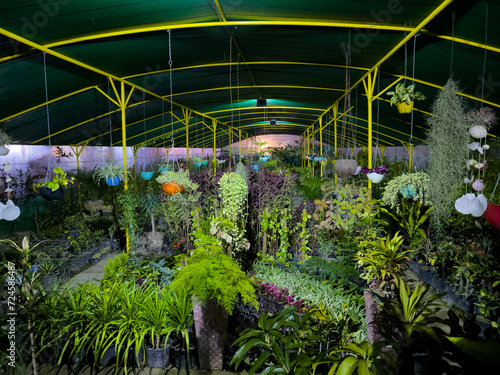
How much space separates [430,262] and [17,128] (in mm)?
8309

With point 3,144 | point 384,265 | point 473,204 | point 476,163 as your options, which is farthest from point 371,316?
point 3,144

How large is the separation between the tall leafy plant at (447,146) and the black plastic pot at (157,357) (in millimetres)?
3111

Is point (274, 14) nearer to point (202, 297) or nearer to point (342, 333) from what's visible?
point (202, 297)

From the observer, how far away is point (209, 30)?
438 centimetres

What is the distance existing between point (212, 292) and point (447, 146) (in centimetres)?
264

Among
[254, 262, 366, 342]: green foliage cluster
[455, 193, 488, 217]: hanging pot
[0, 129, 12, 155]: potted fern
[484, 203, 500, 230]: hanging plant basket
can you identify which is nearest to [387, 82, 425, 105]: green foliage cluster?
[455, 193, 488, 217]: hanging pot

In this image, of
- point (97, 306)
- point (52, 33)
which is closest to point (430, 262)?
point (97, 306)

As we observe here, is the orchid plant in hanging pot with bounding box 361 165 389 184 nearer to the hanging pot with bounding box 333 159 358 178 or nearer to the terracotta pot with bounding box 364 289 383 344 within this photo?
the hanging pot with bounding box 333 159 358 178

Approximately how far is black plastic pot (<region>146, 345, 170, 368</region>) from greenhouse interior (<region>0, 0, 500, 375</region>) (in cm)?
1

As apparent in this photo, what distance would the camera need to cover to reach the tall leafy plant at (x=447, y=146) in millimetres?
3297

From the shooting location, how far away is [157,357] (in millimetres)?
3111

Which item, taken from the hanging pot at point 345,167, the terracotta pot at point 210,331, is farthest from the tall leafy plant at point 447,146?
the terracotta pot at point 210,331

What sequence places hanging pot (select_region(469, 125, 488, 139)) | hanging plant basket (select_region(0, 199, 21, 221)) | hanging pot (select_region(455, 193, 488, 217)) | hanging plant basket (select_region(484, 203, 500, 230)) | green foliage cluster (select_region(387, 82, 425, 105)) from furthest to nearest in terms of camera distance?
green foliage cluster (select_region(387, 82, 425, 105))
hanging pot (select_region(469, 125, 488, 139))
hanging plant basket (select_region(0, 199, 21, 221))
hanging pot (select_region(455, 193, 488, 217))
hanging plant basket (select_region(484, 203, 500, 230))

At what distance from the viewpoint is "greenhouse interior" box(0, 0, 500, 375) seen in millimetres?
2818
